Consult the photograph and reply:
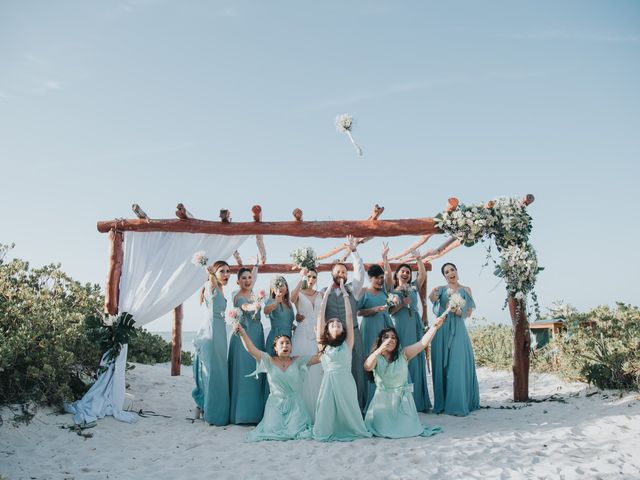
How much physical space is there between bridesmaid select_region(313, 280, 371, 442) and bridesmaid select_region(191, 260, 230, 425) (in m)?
1.52

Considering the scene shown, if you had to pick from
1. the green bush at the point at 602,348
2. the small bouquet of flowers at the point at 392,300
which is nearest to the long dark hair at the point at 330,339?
the small bouquet of flowers at the point at 392,300

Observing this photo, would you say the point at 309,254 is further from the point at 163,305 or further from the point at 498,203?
the point at 498,203

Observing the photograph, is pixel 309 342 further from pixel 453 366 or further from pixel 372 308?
pixel 453 366

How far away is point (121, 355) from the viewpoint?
7.23 meters

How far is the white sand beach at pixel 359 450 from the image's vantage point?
473 centimetres

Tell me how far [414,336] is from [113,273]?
442 cm

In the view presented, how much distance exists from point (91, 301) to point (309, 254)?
3836 mm

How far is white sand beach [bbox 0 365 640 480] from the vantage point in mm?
4730

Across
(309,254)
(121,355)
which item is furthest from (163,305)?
(309,254)

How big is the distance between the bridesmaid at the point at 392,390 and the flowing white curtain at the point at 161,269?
10.2ft

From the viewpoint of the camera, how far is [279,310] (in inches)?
263

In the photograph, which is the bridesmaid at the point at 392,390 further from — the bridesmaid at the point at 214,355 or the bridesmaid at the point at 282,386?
the bridesmaid at the point at 214,355

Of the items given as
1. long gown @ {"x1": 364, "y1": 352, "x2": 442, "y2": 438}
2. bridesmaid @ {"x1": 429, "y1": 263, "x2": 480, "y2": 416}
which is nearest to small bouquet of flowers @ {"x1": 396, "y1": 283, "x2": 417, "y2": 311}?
bridesmaid @ {"x1": 429, "y1": 263, "x2": 480, "y2": 416}

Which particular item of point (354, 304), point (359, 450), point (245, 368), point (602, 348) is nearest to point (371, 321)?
point (354, 304)
